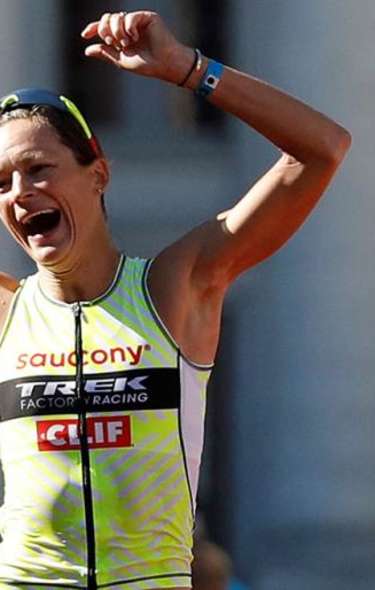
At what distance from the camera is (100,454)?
3.66 meters

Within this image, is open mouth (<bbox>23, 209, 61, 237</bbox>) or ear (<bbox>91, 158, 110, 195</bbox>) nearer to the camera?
open mouth (<bbox>23, 209, 61, 237</bbox>)

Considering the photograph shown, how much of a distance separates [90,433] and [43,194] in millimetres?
460

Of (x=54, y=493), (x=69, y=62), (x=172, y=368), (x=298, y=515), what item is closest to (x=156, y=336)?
(x=172, y=368)

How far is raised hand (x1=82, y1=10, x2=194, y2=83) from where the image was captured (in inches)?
142

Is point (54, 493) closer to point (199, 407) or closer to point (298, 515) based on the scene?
point (199, 407)

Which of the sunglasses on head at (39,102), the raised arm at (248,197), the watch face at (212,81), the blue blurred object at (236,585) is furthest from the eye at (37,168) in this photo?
the blue blurred object at (236,585)

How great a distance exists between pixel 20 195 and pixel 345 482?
443 cm

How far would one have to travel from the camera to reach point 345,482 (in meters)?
7.93

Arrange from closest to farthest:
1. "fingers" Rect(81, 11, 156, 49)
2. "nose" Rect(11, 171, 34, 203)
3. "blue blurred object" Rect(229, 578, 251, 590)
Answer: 1. "fingers" Rect(81, 11, 156, 49)
2. "nose" Rect(11, 171, 34, 203)
3. "blue blurred object" Rect(229, 578, 251, 590)

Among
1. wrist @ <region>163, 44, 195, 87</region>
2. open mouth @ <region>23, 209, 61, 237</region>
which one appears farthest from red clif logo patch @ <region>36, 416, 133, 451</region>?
wrist @ <region>163, 44, 195, 87</region>

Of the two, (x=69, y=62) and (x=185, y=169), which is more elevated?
(x=69, y=62)

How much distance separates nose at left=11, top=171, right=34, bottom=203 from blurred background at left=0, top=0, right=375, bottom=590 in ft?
13.8

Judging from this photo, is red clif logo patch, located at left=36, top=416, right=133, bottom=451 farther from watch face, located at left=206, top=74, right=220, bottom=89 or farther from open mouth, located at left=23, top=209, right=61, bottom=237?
watch face, located at left=206, top=74, right=220, bottom=89

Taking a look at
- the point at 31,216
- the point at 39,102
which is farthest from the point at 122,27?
the point at 31,216
